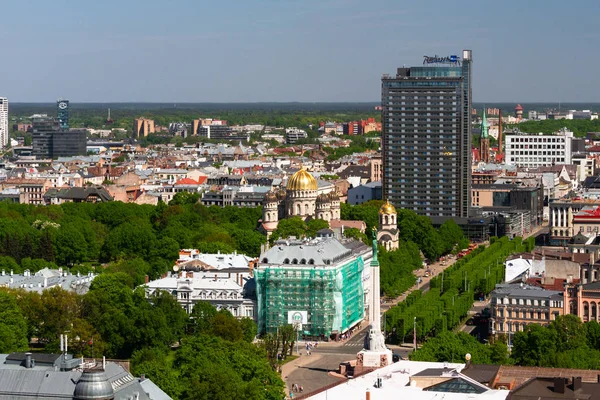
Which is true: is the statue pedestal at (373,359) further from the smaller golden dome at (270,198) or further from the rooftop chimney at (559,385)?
the smaller golden dome at (270,198)

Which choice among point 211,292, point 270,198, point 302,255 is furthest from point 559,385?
point 270,198

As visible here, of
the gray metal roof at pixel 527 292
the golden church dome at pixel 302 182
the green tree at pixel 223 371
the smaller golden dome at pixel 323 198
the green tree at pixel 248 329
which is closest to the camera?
the green tree at pixel 223 371

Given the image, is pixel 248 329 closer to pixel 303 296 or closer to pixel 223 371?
pixel 303 296

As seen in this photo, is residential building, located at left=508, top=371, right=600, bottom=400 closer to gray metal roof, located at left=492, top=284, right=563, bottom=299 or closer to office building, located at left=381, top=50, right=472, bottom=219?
gray metal roof, located at left=492, top=284, right=563, bottom=299

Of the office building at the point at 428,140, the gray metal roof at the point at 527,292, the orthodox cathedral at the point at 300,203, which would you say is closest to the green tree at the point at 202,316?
the gray metal roof at the point at 527,292

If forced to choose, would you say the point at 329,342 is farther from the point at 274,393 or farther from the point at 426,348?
the point at 274,393

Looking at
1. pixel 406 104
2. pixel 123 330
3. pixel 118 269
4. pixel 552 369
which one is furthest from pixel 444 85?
pixel 552 369
